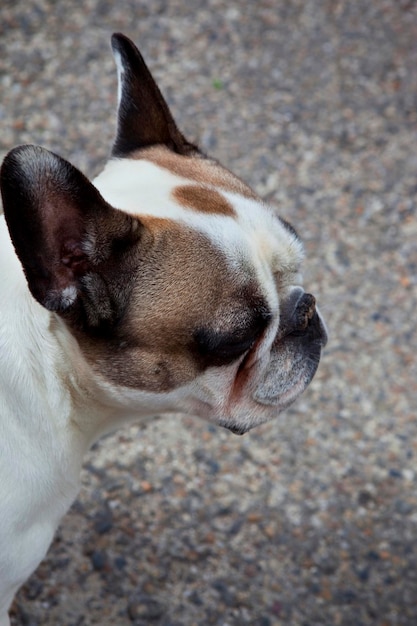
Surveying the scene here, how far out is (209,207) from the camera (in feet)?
6.25

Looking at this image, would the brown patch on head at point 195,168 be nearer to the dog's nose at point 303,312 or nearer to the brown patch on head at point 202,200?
the brown patch on head at point 202,200

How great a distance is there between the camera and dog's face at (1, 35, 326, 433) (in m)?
1.64

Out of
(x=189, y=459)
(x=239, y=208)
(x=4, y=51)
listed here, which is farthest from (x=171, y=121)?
(x=4, y=51)

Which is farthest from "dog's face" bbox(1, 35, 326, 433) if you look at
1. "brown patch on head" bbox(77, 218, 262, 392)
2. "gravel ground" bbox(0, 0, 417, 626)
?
"gravel ground" bbox(0, 0, 417, 626)

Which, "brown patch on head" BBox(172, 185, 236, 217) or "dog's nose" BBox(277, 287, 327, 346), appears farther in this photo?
"dog's nose" BBox(277, 287, 327, 346)

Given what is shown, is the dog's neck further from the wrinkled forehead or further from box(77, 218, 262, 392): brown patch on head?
the wrinkled forehead

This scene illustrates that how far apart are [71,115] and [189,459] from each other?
5.76 feet

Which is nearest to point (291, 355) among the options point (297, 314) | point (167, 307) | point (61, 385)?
point (297, 314)

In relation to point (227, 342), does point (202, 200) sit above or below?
above

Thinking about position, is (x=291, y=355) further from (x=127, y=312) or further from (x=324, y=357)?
(x=324, y=357)

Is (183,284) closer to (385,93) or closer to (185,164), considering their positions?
(185,164)

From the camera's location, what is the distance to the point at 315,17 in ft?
14.5

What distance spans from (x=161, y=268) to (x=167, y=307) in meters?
0.08

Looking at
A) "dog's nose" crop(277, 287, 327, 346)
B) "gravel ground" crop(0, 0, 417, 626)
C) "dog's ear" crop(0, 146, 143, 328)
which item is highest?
"dog's ear" crop(0, 146, 143, 328)
